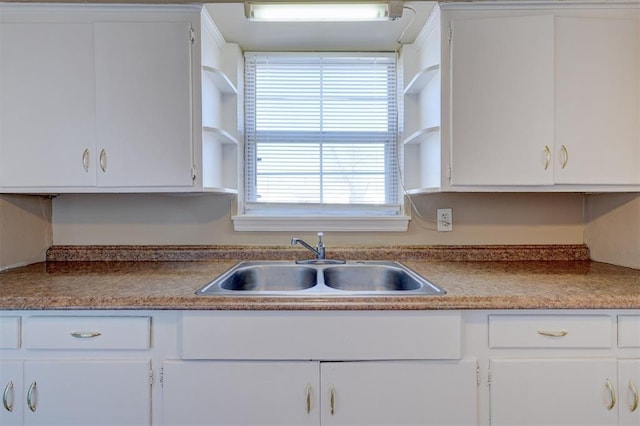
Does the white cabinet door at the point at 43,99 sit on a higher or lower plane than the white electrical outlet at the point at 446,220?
higher

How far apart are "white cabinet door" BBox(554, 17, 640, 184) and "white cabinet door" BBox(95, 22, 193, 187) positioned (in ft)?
5.28

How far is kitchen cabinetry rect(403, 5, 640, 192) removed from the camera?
4.61 feet

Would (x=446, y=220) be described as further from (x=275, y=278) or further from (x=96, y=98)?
(x=96, y=98)

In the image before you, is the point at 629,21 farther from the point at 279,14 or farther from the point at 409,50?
the point at 279,14

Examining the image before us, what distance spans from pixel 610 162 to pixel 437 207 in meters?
0.74

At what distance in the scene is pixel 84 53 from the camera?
56.0 inches
